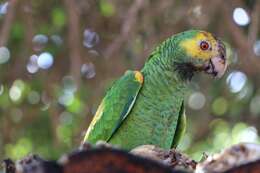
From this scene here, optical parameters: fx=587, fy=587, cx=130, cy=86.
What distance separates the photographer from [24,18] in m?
4.09

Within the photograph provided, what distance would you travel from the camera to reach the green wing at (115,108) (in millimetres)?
2988

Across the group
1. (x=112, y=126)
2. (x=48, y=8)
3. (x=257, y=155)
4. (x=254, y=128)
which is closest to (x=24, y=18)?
(x=48, y=8)

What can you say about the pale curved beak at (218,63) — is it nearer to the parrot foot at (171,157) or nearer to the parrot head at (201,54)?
the parrot head at (201,54)

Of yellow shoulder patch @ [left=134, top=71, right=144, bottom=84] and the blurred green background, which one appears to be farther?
the blurred green background

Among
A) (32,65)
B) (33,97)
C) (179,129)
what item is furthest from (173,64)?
(33,97)

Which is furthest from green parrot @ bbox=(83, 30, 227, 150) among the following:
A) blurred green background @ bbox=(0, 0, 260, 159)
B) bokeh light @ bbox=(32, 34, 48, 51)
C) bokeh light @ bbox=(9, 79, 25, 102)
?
bokeh light @ bbox=(9, 79, 25, 102)

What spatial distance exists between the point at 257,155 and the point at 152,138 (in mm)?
1993

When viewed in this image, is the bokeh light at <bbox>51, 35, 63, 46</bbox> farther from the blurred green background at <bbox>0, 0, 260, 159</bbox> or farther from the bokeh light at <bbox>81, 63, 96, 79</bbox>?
the bokeh light at <bbox>81, 63, 96, 79</bbox>

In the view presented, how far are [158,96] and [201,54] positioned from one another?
0.31 metres

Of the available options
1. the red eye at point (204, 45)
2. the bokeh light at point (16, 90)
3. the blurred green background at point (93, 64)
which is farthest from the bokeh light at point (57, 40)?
the red eye at point (204, 45)

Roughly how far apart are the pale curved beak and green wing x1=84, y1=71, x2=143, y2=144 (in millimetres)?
377

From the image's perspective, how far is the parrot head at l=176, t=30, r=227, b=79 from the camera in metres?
2.97

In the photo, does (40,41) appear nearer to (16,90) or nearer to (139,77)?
(16,90)

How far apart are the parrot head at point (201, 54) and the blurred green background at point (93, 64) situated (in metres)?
0.50
